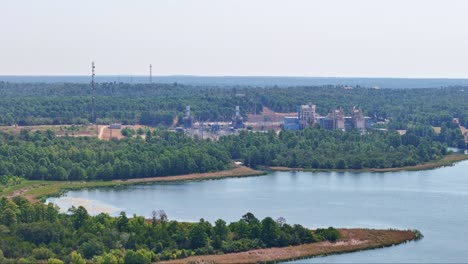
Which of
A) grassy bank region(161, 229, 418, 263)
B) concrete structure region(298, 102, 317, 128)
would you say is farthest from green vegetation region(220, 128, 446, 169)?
grassy bank region(161, 229, 418, 263)

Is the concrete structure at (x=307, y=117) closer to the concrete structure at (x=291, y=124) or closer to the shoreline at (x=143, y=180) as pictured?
the concrete structure at (x=291, y=124)

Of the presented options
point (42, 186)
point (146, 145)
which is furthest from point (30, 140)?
point (42, 186)

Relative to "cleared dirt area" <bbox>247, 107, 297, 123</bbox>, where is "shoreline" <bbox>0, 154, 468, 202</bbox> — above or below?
below

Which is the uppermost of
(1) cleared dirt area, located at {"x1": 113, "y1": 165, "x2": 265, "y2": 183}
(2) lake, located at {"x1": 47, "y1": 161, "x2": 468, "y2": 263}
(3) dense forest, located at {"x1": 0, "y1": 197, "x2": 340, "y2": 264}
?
(3) dense forest, located at {"x1": 0, "y1": 197, "x2": 340, "y2": 264}

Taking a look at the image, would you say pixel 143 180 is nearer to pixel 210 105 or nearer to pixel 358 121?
pixel 358 121

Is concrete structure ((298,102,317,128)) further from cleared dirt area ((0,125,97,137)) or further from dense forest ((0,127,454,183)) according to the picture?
cleared dirt area ((0,125,97,137))

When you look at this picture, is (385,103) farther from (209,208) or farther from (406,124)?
(209,208)

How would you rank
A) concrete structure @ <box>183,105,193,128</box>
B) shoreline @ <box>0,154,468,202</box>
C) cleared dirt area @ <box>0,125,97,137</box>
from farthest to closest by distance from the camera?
concrete structure @ <box>183,105,193,128</box>
cleared dirt area @ <box>0,125,97,137</box>
shoreline @ <box>0,154,468,202</box>
